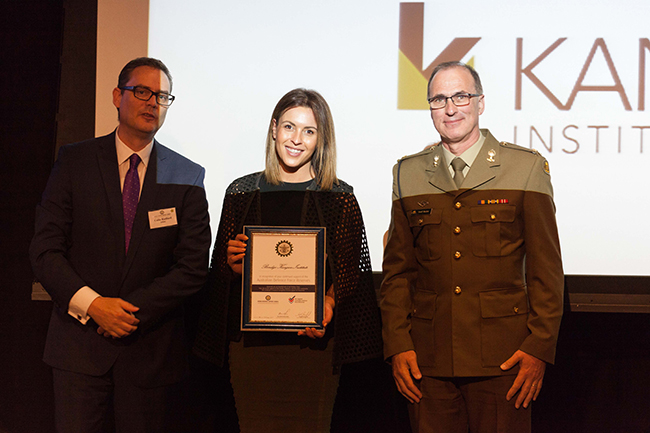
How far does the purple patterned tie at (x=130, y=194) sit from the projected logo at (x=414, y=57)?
1254 millimetres

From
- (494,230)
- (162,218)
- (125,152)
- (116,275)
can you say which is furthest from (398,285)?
(125,152)

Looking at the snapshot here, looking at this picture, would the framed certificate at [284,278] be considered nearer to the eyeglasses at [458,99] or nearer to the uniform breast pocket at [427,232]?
the uniform breast pocket at [427,232]

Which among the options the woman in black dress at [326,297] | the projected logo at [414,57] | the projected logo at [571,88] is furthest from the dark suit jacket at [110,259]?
the projected logo at [571,88]

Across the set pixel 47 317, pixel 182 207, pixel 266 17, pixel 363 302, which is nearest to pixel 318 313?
pixel 363 302

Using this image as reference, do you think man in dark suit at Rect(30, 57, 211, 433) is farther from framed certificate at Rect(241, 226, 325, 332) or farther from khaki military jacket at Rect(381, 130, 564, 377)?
khaki military jacket at Rect(381, 130, 564, 377)

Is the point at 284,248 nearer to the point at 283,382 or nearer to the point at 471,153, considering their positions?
the point at 283,382

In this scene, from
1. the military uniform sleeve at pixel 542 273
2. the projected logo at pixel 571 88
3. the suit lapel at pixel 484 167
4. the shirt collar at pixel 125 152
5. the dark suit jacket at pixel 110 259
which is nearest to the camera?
the military uniform sleeve at pixel 542 273

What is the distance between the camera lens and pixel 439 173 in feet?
5.85

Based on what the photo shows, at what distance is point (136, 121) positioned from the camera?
2016 mm

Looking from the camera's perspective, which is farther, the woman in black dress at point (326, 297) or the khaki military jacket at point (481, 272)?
the woman in black dress at point (326, 297)

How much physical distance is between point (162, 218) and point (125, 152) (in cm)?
32

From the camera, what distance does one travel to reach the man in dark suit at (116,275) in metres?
1.80

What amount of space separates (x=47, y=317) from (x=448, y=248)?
231 cm

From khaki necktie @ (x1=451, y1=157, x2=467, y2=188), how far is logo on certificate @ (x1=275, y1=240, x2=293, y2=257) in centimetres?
62
